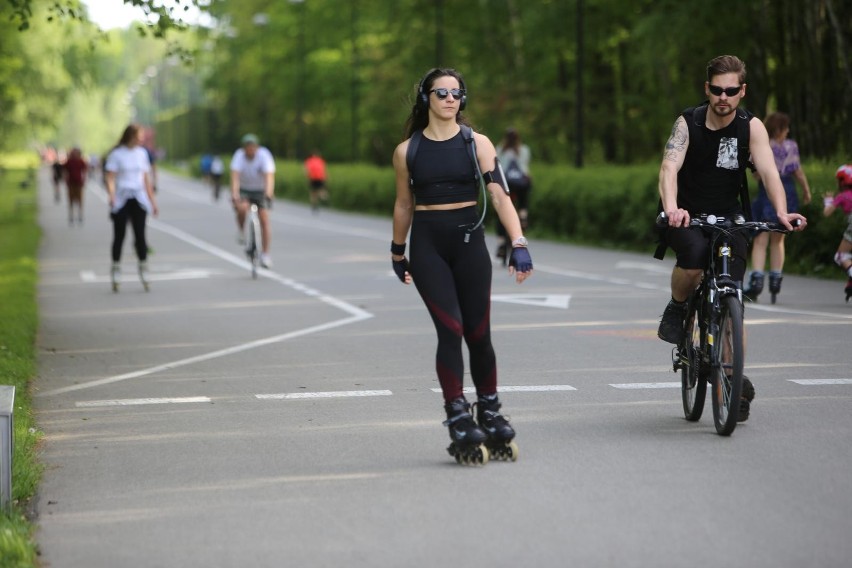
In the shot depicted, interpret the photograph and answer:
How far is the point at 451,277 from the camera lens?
7.38 m

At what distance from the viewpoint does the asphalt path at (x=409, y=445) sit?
5.80 m

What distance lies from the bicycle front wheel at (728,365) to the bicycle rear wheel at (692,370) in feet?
0.72

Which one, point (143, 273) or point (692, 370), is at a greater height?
point (692, 370)

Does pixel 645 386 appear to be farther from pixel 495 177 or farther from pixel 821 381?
pixel 495 177

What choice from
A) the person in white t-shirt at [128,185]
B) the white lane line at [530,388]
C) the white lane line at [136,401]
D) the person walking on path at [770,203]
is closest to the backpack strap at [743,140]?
the white lane line at [530,388]

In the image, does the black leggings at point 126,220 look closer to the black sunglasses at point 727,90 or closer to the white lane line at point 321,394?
the white lane line at point 321,394

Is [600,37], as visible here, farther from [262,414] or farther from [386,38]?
[262,414]

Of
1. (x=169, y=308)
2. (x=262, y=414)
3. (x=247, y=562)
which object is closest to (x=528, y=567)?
(x=247, y=562)

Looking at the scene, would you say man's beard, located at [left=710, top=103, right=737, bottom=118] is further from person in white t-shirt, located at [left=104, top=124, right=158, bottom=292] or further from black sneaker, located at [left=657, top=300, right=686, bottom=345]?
person in white t-shirt, located at [left=104, top=124, right=158, bottom=292]

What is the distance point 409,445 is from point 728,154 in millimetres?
2118

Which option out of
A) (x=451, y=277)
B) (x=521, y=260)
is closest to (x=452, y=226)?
(x=451, y=277)

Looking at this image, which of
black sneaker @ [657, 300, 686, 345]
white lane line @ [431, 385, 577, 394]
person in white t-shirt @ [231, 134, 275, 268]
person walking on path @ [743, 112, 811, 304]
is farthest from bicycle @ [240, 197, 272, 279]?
black sneaker @ [657, 300, 686, 345]

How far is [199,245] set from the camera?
94.7 feet

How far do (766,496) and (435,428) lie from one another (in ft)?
7.52
